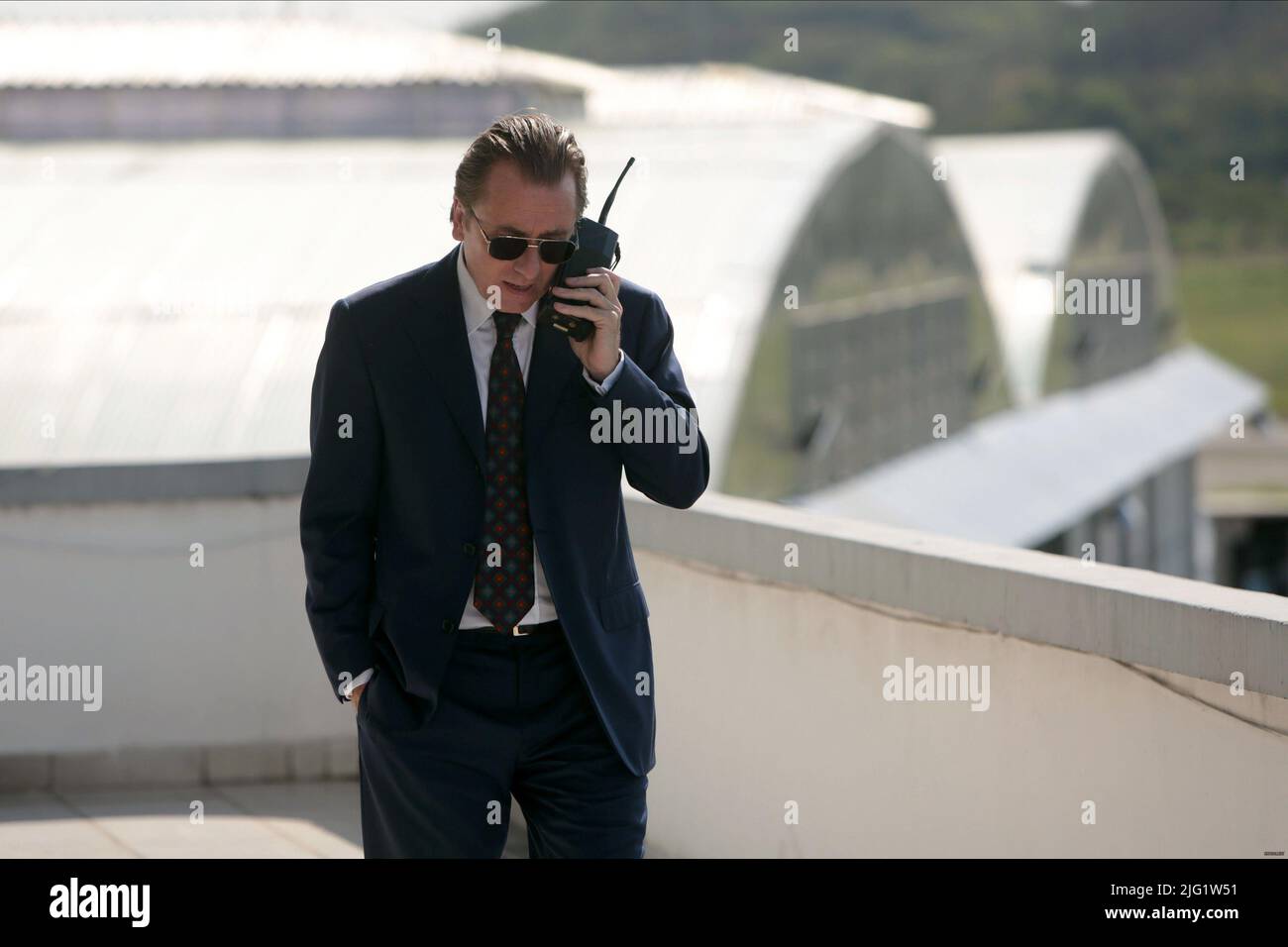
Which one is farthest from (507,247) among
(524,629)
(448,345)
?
(524,629)

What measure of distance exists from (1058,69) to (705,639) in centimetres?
10989

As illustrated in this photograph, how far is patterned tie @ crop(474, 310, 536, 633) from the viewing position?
3.11 m

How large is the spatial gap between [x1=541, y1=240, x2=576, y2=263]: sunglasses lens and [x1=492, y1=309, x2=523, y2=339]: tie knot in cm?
22

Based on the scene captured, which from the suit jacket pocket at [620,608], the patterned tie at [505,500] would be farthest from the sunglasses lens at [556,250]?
the suit jacket pocket at [620,608]

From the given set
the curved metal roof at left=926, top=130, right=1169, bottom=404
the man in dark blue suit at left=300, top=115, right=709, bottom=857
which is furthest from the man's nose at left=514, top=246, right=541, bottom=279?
the curved metal roof at left=926, top=130, right=1169, bottom=404

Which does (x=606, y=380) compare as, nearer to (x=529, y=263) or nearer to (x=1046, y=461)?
(x=529, y=263)

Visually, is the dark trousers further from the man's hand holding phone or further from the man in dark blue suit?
the man's hand holding phone

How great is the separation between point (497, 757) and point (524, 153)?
114cm

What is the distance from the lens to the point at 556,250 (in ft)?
9.89

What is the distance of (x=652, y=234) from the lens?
14.4 m

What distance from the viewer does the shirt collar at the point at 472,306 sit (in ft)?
10.5

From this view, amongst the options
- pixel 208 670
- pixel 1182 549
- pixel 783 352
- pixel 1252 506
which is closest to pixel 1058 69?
pixel 1252 506

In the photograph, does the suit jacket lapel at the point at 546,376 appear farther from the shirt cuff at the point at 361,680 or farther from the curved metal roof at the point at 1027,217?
the curved metal roof at the point at 1027,217

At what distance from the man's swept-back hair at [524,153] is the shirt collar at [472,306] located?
0.65 feet
